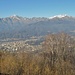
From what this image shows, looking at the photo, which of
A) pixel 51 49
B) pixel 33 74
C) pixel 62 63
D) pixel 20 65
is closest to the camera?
pixel 33 74

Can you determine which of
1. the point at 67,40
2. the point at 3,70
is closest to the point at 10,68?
the point at 3,70

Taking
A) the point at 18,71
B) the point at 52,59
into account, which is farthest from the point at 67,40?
the point at 18,71

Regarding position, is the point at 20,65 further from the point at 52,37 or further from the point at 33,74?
the point at 52,37

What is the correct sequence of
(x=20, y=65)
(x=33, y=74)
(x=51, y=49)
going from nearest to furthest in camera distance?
(x=33, y=74) < (x=20, y=65) < (x=51, y=49)

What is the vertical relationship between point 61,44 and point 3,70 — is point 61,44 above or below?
above

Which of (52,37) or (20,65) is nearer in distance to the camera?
(20,65)

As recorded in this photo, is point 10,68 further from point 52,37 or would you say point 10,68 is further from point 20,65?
point 52,37
